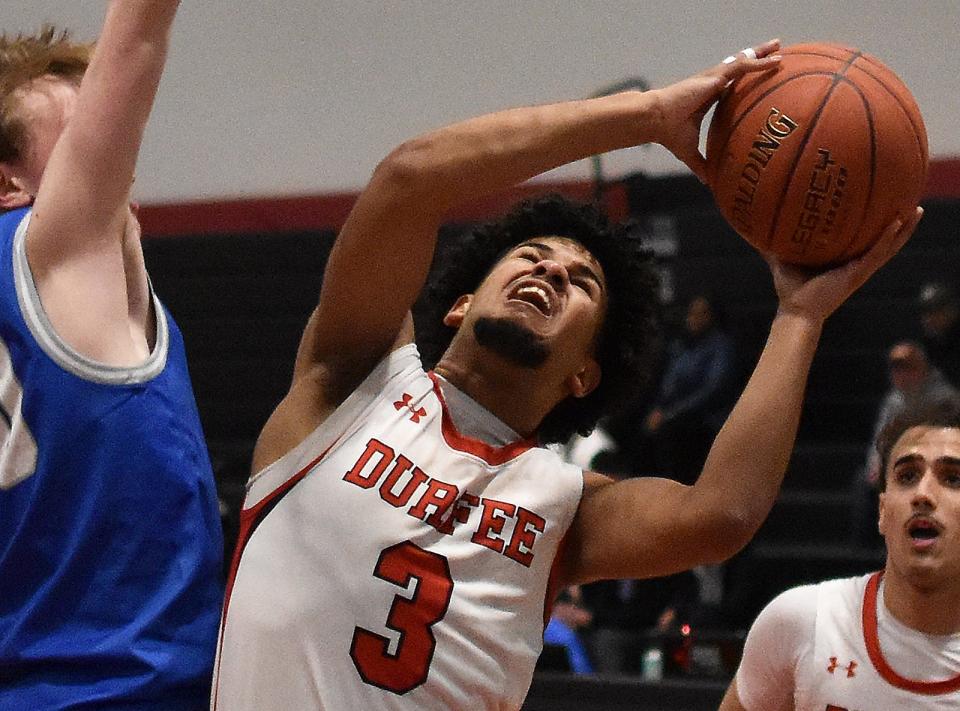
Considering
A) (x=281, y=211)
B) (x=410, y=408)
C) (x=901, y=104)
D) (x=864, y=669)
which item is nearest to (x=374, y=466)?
(x=410, y=408)

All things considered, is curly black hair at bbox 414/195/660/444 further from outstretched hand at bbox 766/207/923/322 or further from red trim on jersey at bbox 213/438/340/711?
red trim on jersey at bbox 213/438/340/711

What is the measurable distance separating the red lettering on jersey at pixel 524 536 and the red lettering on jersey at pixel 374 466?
26 centimetres

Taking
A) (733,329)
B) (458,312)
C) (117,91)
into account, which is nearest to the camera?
(117,91)

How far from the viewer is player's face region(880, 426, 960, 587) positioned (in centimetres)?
320

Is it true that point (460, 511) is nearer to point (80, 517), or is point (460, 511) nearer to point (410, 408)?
point (410, 408)

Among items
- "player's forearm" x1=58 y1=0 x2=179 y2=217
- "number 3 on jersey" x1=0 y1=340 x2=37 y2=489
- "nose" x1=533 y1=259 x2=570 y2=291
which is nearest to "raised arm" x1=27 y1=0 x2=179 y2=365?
"player's forearm" x1=58 y1=0 x2=179 y2=217

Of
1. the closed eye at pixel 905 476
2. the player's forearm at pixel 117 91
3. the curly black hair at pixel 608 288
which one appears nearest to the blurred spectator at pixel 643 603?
the closed eye at pixel 905 476

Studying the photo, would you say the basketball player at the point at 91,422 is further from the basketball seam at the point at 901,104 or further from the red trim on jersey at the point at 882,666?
the red trim on jersey at the point at 882,666

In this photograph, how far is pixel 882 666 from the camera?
3189 millimetres

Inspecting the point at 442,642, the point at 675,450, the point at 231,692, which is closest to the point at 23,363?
the point at 231,692

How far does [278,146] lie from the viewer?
324 inches

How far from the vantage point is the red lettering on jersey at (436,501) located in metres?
2.31

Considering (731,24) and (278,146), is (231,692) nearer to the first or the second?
(731,24)

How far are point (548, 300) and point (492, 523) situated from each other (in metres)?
0.47
